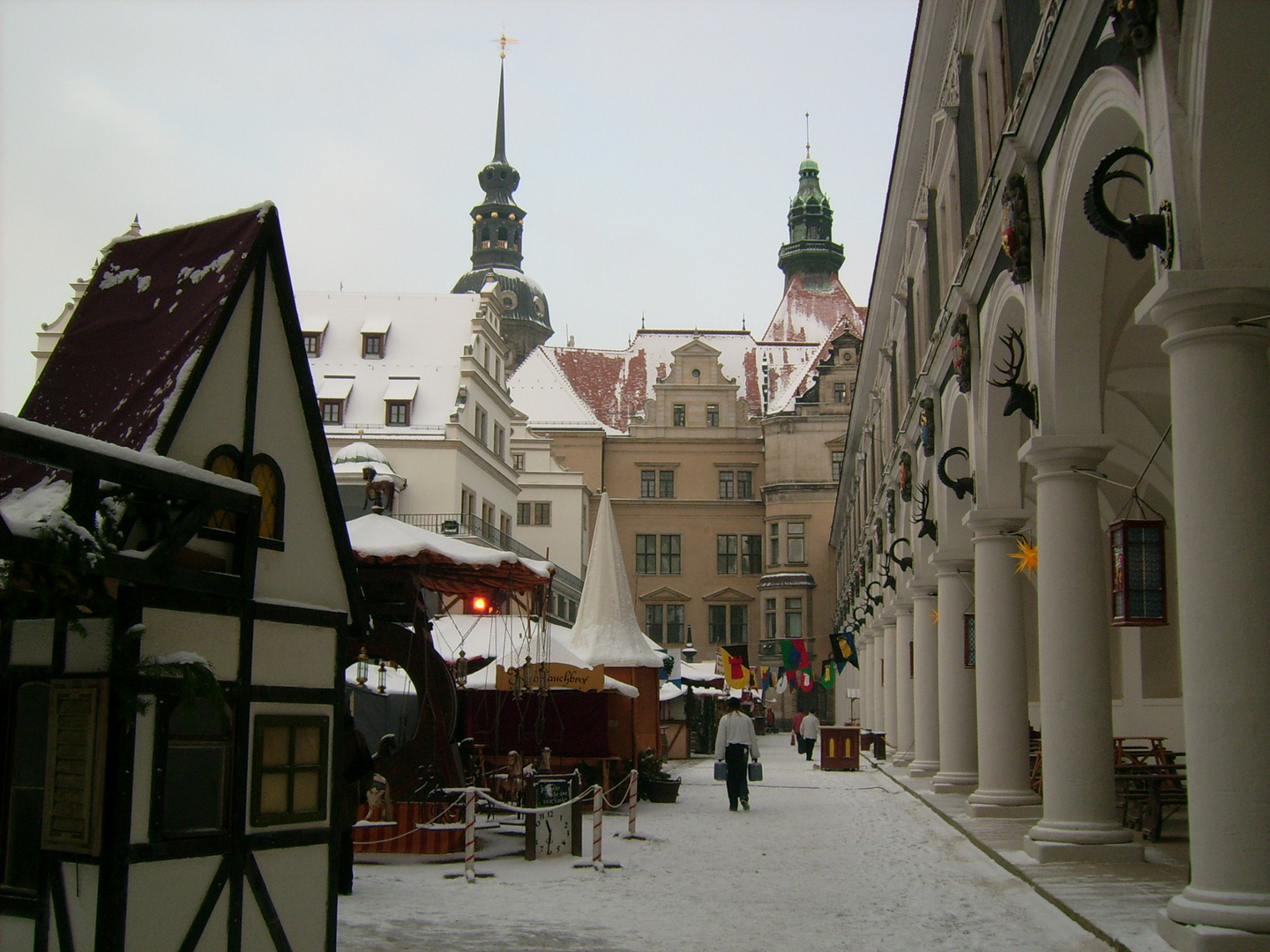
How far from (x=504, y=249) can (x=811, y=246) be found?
42960 mm

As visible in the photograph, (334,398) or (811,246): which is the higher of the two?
(811,246)

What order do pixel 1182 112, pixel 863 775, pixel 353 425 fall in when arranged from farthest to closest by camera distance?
pixel 353 425 → pixel 863 775 → pixel 1182 112

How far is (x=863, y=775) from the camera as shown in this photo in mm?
30953

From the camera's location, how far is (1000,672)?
16.4 meters

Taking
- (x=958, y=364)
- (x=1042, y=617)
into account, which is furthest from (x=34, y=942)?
(x=958, y=364)

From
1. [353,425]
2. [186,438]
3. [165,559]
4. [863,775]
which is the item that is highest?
[353,425]

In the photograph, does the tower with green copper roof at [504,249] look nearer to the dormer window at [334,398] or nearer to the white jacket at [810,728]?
the dormer window at [334,398]

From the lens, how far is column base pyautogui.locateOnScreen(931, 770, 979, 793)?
2077 cm

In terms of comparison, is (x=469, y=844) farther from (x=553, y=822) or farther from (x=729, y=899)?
(x=729, y=899)

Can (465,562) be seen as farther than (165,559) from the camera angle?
Yes

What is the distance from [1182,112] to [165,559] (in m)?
6.50

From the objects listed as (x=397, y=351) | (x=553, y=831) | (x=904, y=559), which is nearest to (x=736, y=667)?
(x=904, y=559)

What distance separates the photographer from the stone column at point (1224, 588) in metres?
7.91

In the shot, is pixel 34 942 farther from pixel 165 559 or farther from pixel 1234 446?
pixel 1234 446
